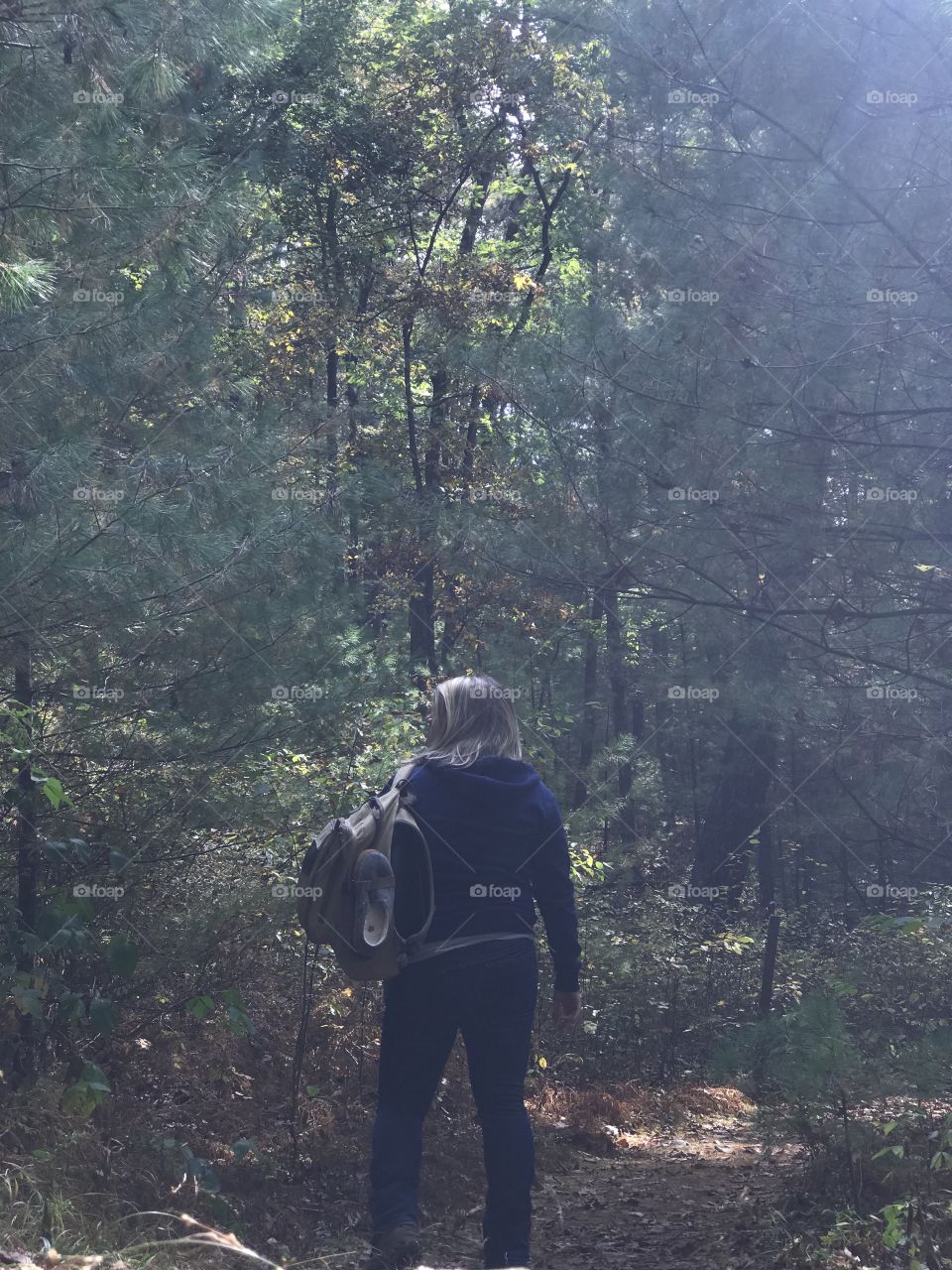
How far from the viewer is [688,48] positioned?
299 inches

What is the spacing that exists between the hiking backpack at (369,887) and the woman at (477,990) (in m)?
0.05

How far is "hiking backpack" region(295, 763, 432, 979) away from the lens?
12.5ft

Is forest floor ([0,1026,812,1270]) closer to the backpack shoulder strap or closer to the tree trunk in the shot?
the backpack shoulder strap

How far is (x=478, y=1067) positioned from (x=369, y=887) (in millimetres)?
699

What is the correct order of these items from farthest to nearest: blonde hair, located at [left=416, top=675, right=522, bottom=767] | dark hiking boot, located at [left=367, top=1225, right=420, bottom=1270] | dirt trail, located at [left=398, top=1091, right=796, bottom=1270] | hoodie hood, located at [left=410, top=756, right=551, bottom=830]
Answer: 1. dirt trail, located at [left=398, top=1091, right=796, bottom=1270]
2. blonde hair, located at [left=416, top=675, right=522, bottom=767]
3. hoodie hood, located at [left=410, top=756, right=551, bottom=830]
4. dark hiking boot, located at [left=367, top=1225, right=420, bottom=1270]

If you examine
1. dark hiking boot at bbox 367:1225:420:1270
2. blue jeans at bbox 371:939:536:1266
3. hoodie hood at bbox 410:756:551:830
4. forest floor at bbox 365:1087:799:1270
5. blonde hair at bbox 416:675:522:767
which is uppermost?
blonde hair at bbox 416:675:522:767

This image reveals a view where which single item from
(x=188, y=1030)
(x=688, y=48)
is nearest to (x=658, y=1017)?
(x=188, y=1030)

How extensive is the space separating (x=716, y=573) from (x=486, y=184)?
1123 cm

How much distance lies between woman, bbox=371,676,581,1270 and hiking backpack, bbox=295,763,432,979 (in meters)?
0.05

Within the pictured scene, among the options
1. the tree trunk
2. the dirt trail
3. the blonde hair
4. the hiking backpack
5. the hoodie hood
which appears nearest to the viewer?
the hiking backpack

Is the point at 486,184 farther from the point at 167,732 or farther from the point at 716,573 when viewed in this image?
the point at 167,732

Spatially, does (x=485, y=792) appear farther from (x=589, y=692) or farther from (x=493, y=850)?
(x=589, y=692)

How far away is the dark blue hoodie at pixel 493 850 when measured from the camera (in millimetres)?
3885

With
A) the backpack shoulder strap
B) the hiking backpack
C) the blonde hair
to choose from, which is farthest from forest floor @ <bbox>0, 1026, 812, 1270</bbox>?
the blonde hair
